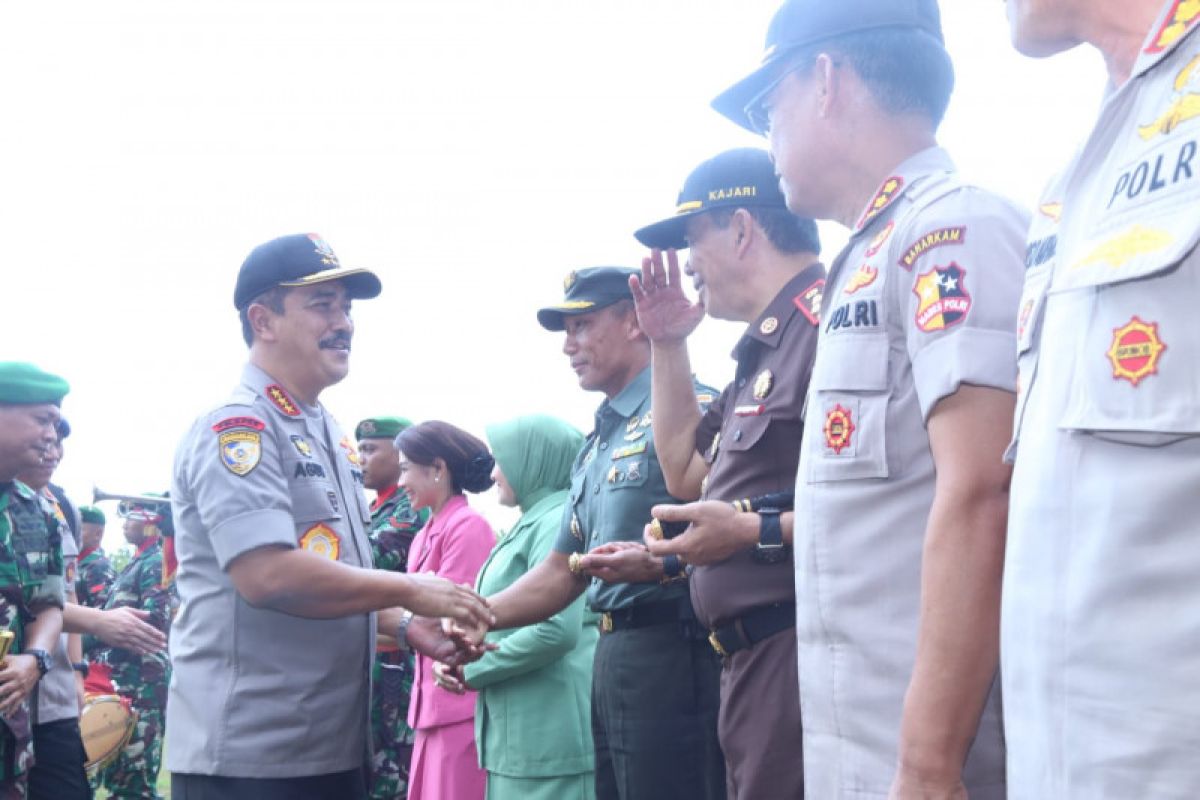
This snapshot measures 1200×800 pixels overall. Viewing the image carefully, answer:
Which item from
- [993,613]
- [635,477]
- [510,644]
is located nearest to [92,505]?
[510,644]

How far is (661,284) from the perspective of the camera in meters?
3.50

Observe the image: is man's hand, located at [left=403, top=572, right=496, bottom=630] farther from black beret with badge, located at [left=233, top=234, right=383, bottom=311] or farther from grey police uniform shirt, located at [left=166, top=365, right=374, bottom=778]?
black beret with badge, located at [left=233, top=234, right=383, bottom=311]

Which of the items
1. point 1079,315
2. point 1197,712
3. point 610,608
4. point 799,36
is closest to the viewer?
point 1197,712

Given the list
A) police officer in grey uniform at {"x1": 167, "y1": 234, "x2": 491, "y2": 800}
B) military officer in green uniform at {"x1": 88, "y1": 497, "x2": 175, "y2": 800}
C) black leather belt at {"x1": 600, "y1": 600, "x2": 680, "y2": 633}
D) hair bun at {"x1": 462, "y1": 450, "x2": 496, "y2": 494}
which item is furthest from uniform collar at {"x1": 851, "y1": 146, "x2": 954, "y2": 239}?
military officer in green uniform at {"x1": 88, "y1": 497, "x2": 175, "y2": 800}

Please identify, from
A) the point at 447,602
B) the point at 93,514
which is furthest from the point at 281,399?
the point at 93,514

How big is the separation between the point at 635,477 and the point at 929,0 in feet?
6.06

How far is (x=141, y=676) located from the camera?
7461mm

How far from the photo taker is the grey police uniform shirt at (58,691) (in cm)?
468

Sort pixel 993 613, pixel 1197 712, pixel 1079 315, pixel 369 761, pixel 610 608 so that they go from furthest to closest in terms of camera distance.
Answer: pixel 610 608 → pixel 369 761 → pixel 993 613 → pixel 1079 315 → pixel 1197 712

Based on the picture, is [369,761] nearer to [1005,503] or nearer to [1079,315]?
[1005,503]

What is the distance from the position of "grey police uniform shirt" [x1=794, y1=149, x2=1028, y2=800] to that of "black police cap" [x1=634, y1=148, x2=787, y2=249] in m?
1.08

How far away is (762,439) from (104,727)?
5523 mm

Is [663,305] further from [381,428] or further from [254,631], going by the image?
[381,428]

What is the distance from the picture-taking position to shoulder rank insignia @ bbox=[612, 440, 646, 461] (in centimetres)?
375
